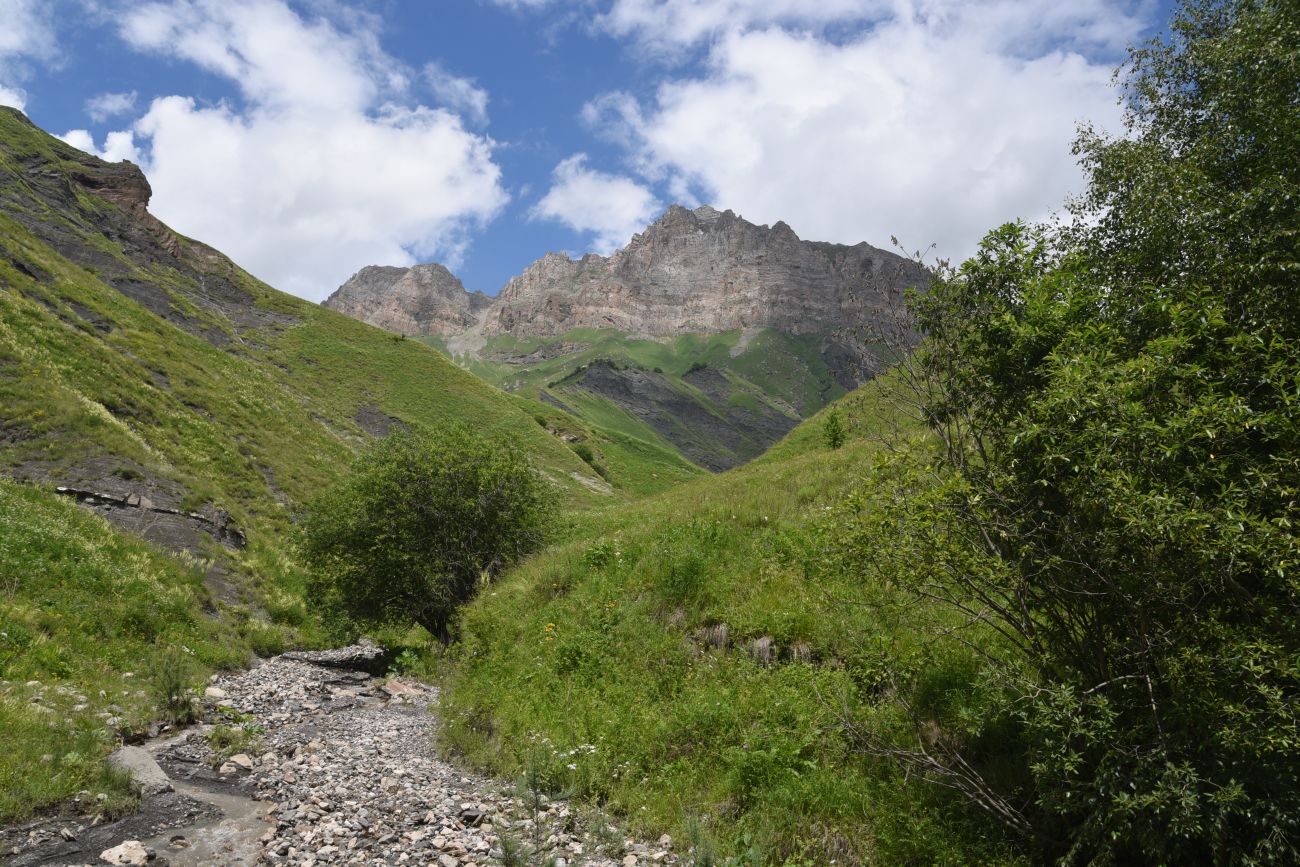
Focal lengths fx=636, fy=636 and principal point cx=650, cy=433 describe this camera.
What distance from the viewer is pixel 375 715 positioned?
18.3 meters

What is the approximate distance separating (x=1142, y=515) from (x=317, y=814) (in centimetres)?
1248

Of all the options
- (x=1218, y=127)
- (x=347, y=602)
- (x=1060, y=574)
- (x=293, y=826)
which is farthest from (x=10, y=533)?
(x=1218, y=127)

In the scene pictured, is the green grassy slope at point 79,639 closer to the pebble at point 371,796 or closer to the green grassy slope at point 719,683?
the pebble at point 371,796

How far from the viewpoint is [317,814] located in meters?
10.7

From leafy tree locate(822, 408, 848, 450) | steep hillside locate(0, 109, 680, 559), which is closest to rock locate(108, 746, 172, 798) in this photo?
steep hillside locate(0, 109, 680, 559)

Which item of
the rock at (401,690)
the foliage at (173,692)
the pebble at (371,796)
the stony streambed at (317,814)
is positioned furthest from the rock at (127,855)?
the rock at (401,690)

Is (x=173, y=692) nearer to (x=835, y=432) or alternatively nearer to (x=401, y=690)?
(x=401, y=690)

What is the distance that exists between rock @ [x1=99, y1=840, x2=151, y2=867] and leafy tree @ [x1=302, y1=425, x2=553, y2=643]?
47.8 ft

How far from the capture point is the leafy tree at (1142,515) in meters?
5.45

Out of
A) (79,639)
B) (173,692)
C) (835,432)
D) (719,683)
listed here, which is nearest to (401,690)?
(173,692)

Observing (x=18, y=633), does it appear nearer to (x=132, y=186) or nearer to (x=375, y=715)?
(x=375, y=715)

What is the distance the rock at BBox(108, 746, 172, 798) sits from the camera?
11.1 m

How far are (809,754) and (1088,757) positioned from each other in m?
4.38

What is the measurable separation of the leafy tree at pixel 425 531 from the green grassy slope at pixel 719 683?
496 centimetres
